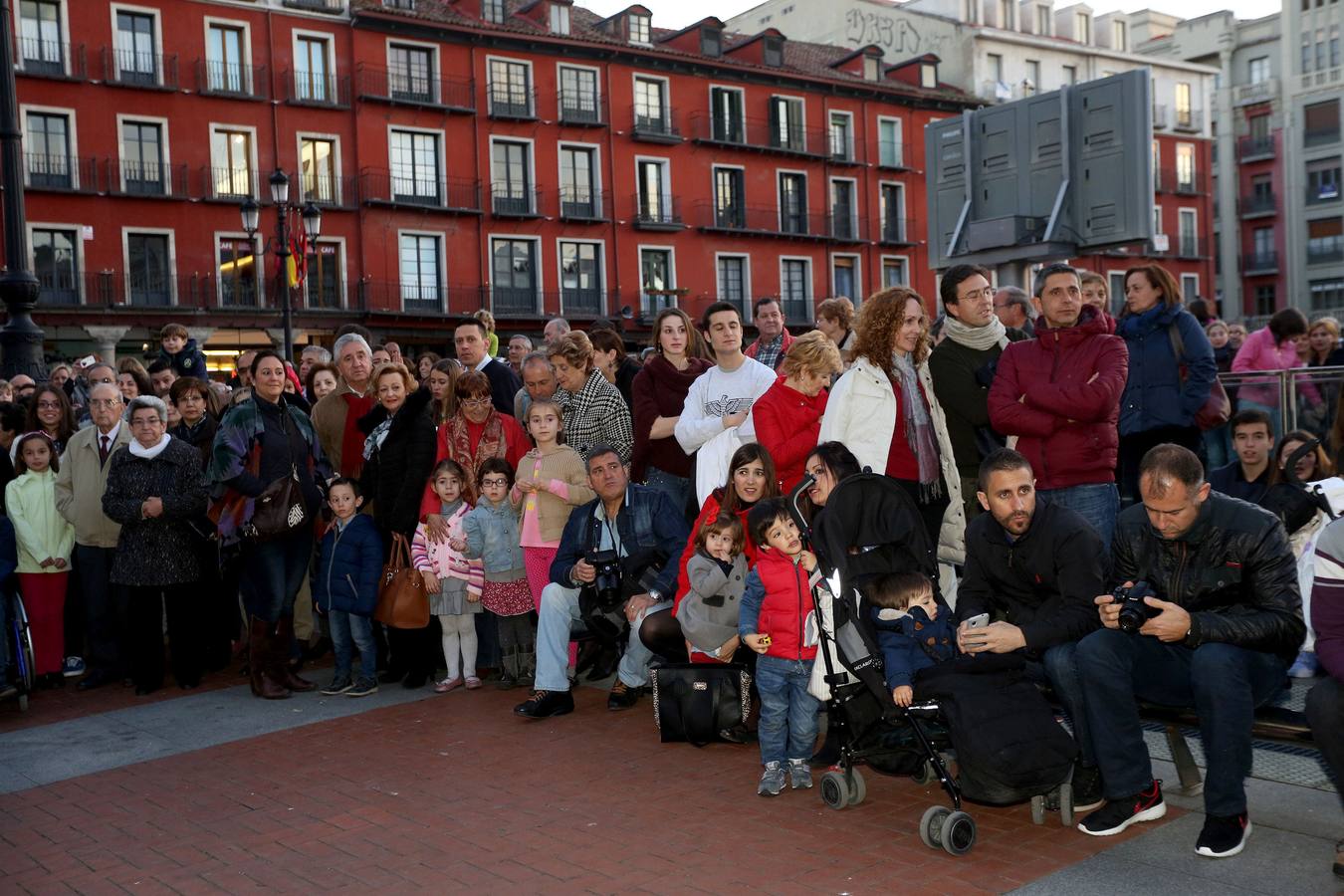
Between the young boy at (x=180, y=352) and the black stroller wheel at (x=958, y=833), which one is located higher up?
the young boy at (x=180, y=352)

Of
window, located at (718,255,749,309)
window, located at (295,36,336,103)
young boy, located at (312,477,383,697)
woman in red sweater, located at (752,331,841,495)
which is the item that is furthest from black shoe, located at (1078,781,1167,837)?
window, located at (718,255,749,309)

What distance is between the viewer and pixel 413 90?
118 ft

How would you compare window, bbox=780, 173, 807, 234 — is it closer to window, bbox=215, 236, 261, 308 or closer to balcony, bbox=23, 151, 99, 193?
window, bbox=215, 236, 261, 308

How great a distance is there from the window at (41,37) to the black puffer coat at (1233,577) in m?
33.1

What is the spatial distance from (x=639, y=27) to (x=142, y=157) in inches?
673

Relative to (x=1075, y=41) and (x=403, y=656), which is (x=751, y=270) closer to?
(x=1075, y=41)

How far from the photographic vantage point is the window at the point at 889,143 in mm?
45438

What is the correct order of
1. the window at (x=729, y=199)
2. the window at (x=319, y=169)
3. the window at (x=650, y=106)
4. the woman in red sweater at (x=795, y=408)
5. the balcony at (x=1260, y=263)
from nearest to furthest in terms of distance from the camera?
the woman in red sweater at (x=795, y=408) < the window at (x=319, y=169) < the window at (x=650, y=106) < the window at (x=729, y=199) < the balcony at (x=1260, y=263)

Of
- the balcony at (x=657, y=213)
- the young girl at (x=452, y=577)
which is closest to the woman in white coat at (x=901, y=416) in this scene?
the young girl at (x=452, y=577)

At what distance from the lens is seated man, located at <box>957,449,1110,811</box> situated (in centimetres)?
508

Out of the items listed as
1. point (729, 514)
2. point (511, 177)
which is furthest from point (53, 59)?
point (729, 514)

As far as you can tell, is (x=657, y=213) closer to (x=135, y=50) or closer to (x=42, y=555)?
(x=135, y=50)

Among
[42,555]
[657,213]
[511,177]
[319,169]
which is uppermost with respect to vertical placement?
[511,177]

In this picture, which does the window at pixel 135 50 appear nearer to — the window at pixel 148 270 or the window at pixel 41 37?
the window at pixel 41 37
